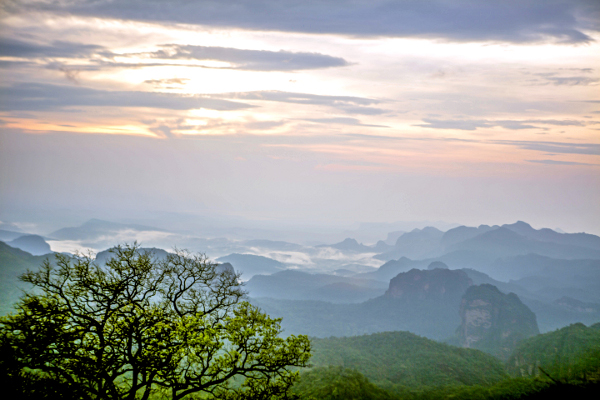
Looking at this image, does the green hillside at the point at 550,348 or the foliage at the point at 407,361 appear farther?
the green hillside at the point at 550,348

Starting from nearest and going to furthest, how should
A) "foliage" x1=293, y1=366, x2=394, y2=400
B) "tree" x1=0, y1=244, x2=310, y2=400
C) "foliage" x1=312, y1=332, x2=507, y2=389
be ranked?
"tree" x1=0, y1=244, x2=310, y2=400
"foliage" x1=293, y1=366, x2=394, y2=400
"foliage" x1=312, y1=332, x2=507, y2=389

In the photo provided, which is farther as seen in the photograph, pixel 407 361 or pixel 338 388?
pixel 407 361

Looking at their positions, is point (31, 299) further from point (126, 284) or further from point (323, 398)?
point (323, 398)

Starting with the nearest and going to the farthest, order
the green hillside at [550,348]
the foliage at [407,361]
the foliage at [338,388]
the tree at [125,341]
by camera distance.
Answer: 1. the tree at [125,341]
2. the foliage at [338,388]
3. the foliage at [407,361]
4. the green hillside at [550,348]

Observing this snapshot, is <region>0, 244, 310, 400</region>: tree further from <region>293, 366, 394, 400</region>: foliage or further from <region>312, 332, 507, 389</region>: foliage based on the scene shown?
<region>312, 332, 507, 389</region>: foliage

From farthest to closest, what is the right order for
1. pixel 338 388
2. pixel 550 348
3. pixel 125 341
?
1. pixel 550 348
2. pixel 338 388
3. pixel 125 341

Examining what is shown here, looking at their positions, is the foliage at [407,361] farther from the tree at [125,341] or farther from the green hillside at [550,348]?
the tree at [125,341]

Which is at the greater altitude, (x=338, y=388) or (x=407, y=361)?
(x=338, y=388)

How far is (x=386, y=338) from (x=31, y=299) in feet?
545

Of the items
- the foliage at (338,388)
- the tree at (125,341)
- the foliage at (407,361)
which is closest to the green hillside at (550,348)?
the foliage at (407,361)

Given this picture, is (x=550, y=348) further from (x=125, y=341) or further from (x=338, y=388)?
(x=125, y=341)

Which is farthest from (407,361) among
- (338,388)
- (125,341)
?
(125,341)

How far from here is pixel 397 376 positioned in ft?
393

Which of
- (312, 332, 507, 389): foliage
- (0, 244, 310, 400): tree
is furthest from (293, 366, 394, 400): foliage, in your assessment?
(0, 244, 310, 400): tree
